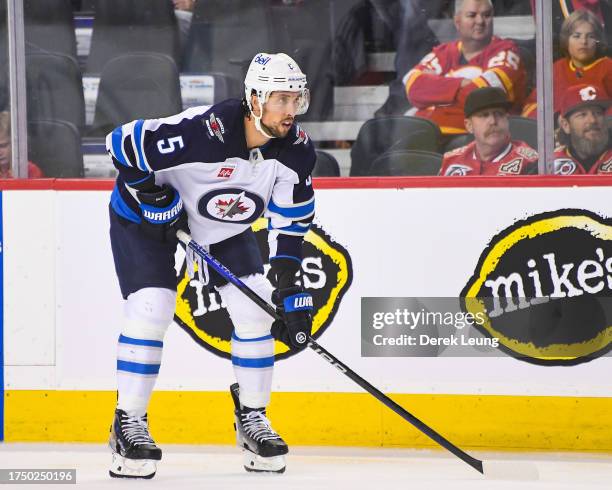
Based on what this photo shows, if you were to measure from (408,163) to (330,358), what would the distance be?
0.86m

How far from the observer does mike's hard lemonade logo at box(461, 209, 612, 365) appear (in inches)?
148

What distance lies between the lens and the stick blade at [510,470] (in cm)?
329

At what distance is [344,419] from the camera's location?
12.6 feet

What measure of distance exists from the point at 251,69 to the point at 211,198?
37 centimetres

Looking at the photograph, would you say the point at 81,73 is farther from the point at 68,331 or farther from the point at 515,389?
the point at 515,389

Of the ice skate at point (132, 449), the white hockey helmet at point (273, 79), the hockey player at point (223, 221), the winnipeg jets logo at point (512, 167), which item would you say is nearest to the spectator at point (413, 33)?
the winnipeg jets logo at point (512, 167)

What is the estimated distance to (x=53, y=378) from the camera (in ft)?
12.9

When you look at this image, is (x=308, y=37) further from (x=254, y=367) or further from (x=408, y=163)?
(x=254, y=367)

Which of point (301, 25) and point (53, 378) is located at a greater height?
point (301, 25)

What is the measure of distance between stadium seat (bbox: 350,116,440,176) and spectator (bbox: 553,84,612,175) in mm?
389

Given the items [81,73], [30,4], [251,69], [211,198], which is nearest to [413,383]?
[211,198]

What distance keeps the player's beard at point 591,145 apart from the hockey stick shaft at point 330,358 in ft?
3.48

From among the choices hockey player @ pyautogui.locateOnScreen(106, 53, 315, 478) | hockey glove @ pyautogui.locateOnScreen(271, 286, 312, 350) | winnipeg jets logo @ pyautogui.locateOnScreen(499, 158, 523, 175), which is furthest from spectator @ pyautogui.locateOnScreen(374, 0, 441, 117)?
hockey glove @ pyautogui.locateOnScreen(271, 286, 312, 350)

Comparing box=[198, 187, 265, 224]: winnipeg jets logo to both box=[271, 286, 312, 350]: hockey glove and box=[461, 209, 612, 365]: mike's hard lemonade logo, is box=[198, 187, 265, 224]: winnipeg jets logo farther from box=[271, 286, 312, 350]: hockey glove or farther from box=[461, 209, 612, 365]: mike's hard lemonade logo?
box=[461, 209, 612, 365]: mike's hard lemonade logo
